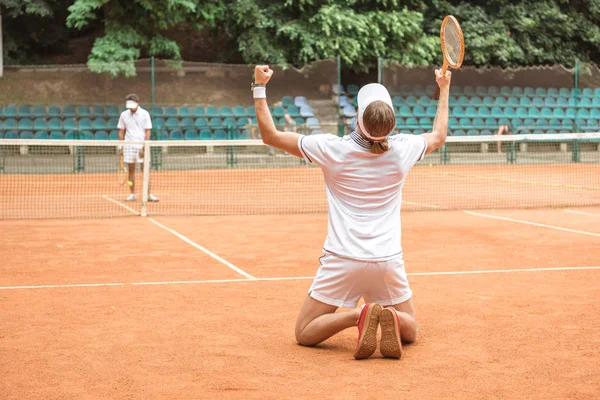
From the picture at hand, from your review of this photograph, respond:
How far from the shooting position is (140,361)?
5.08m

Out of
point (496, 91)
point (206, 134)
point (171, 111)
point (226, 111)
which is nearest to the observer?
point (206, 134)

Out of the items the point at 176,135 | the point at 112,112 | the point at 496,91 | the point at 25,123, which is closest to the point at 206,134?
the point at 176,135

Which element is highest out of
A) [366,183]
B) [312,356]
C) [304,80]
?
[304,80]

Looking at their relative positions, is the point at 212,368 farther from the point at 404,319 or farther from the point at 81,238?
the point at 81,238

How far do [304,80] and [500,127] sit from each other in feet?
19.8

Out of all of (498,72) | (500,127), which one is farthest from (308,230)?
(498,72)

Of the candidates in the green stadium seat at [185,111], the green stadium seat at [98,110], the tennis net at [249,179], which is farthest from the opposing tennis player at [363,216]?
the green stadium seat at [185,111]

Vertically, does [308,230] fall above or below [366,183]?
below

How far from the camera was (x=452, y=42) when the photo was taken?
6.43 meters

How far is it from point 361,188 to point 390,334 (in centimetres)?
84

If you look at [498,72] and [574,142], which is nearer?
[574,142]

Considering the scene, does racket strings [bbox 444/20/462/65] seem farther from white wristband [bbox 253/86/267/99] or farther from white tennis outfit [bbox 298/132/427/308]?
white wristband [bbox 253/86/267/99]

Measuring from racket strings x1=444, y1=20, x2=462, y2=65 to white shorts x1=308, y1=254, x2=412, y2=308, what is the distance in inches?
69.8

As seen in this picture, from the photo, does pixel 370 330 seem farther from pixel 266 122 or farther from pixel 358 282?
pixel 266 122
